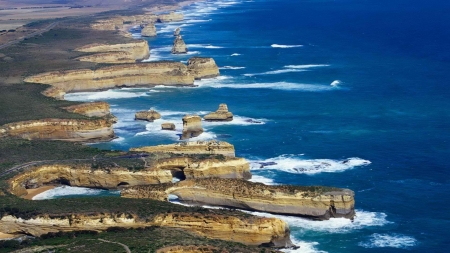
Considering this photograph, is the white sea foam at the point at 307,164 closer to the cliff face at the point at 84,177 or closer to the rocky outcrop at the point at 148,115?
the cliff face at the point at 84,177

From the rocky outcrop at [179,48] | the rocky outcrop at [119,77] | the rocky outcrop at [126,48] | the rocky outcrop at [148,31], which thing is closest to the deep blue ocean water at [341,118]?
the rocky outcrop at [179,48]

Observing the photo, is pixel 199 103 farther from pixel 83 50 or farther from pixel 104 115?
pixel 83 50

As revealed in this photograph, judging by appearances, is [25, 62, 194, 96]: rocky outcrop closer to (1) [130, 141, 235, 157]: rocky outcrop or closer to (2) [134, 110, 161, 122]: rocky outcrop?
(2) [134, 110, 161, 122]: rocky outcrop

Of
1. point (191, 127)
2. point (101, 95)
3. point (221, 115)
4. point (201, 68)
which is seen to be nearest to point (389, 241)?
point (191, 127)

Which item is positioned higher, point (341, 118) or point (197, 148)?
point (197, 148)

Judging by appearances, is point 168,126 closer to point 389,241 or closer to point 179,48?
point 389,241

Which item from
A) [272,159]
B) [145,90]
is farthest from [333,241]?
[145,90]
